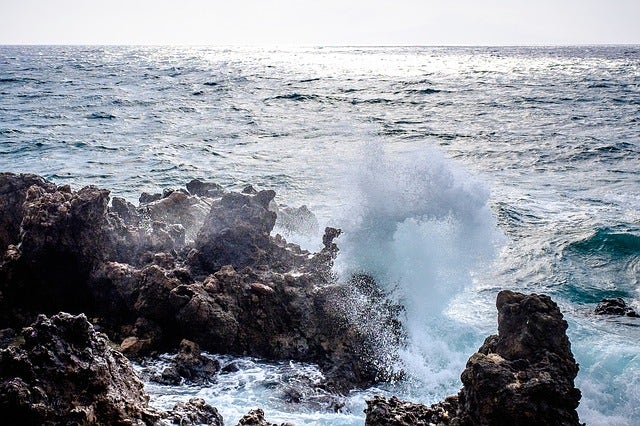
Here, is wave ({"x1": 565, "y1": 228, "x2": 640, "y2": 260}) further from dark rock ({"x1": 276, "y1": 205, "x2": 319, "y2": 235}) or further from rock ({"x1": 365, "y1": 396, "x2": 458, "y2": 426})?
rock ({"x1": 365, "y1": 396, "x2": 458, "y2": 426})

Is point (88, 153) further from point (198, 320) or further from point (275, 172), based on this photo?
point (198, 320)

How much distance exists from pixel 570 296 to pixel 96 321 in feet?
30.1

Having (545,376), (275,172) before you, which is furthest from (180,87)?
(545,376)

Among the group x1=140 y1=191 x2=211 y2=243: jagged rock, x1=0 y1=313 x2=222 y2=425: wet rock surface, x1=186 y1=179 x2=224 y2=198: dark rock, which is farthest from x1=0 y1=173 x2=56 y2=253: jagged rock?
x1=0 y1=313 x2=222 y2=425: wet rock surface

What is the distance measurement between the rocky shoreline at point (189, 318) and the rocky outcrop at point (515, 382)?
0.05 feet

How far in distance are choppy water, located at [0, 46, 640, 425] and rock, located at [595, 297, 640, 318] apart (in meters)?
0.28

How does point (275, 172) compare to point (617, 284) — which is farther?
point (275, 172)

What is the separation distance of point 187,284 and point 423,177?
552 centimetres

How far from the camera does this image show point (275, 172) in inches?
853

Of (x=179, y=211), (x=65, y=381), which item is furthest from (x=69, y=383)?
(x=179, y=211)

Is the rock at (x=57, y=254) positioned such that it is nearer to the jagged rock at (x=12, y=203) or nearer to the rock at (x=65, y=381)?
the jagged rock at (x=12, y=203)

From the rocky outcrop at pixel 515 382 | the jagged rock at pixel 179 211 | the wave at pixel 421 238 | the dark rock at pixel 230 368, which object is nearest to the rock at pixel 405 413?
the rocky outcrop at pixel 515 382

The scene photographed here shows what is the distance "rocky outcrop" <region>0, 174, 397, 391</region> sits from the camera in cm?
886

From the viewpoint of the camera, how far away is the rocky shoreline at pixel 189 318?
19.1 feet
